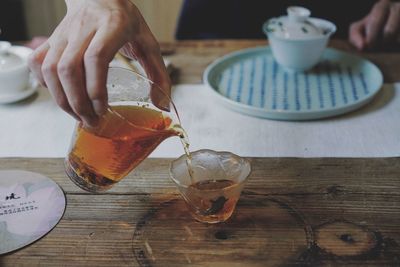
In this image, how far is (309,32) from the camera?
1.11m

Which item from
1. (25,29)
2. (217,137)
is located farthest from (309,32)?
(25,29)

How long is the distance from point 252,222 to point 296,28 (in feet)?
1.70

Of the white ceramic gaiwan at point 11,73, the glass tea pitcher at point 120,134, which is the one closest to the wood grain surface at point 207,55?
the white ceramic gaiwan at point 11,73

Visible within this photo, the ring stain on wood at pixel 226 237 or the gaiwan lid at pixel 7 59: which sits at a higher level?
the ring stain on wood at pixel 226 237

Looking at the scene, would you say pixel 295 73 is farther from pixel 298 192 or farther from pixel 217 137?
pixel 298 192

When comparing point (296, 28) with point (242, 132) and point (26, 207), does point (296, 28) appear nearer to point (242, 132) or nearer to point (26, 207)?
point (242, 132)

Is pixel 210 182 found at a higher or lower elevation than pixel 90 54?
lower

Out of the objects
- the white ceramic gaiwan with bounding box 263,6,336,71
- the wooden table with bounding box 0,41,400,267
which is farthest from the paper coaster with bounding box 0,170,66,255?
the white ceramic gaiwan with bounding box 263,6,336,71

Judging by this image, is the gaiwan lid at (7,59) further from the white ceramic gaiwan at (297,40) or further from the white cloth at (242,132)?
the white ceramic gaiwan at (297,40)

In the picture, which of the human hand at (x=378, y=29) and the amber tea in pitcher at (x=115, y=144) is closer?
the amber tea in pitcher at (x=115, y=144)

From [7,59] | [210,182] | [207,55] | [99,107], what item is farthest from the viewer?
[207,55]

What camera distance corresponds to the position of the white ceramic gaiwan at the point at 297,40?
3.61ft

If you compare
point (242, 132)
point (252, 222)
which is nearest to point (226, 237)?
point (252, 222)

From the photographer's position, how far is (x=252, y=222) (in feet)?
2.38
